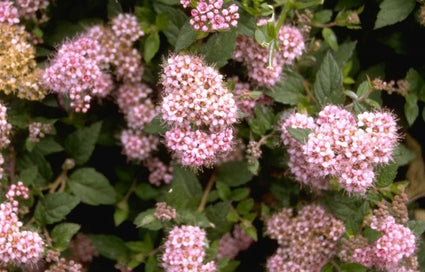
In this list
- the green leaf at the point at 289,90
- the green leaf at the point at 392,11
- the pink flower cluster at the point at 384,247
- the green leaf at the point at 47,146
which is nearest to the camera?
the pink flower cluster at the point at 384,247

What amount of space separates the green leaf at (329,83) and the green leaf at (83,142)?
118cm

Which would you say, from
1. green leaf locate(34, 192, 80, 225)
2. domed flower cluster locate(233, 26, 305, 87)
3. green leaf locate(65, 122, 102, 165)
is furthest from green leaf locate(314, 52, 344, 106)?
green leaf locate(34, 192, 80, 225)

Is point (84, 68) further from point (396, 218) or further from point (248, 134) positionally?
point (396, 218)

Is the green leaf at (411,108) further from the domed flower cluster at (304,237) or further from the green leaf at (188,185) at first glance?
the green leaf at (188,185)

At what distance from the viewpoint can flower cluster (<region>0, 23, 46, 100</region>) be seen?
117 inches

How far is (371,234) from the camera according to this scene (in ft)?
9.39

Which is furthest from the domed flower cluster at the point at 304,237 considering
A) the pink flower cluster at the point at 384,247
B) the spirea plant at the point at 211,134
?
the pink flower cluster at the point at 384,247

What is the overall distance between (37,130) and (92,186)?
44cm

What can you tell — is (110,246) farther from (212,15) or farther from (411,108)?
(411,108)

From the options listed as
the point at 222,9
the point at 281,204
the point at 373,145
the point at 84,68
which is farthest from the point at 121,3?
the point at 373,145

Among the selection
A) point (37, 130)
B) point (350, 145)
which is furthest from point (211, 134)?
point (37, 130)

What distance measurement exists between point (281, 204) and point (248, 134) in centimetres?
45

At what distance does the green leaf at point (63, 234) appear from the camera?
10.0 ft

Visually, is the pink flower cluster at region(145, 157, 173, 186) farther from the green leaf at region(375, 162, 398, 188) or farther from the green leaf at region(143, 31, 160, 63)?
the green leaf at region(375, 162, 398, 188)
